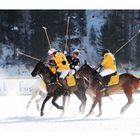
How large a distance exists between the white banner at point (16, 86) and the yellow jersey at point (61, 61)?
6150mm

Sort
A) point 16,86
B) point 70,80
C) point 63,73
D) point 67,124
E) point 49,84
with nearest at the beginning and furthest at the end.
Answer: point 67,124
point 49,84
point 63,73
point 70,80
point 16,86

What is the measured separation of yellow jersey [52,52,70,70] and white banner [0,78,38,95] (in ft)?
20.2

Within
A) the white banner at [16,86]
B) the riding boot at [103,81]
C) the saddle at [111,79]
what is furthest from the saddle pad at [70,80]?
the white banner at [16,86]

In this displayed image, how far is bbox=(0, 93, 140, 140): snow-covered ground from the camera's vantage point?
34.4ft

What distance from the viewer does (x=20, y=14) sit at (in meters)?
25.2

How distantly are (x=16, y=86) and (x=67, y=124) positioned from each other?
8.07 m

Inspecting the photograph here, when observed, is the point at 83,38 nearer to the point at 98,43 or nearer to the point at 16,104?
the point at 98,43

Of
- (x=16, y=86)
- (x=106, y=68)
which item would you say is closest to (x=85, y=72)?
(x=106, y=68)

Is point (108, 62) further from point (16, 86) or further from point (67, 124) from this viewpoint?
point (16, 86)

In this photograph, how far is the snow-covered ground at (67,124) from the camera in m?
10.5

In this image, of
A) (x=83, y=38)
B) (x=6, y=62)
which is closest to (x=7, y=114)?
(x=6, y=62)

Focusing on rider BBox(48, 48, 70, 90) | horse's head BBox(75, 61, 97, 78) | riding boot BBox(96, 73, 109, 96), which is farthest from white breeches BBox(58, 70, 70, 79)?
riding boot BBox(96, 73, 109, 96)

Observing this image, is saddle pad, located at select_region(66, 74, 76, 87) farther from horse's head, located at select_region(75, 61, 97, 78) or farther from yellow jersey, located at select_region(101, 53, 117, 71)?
yellow jersey, located at select_region(101, 53, 117, 71)

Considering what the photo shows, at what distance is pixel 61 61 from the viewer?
13.4 meters
